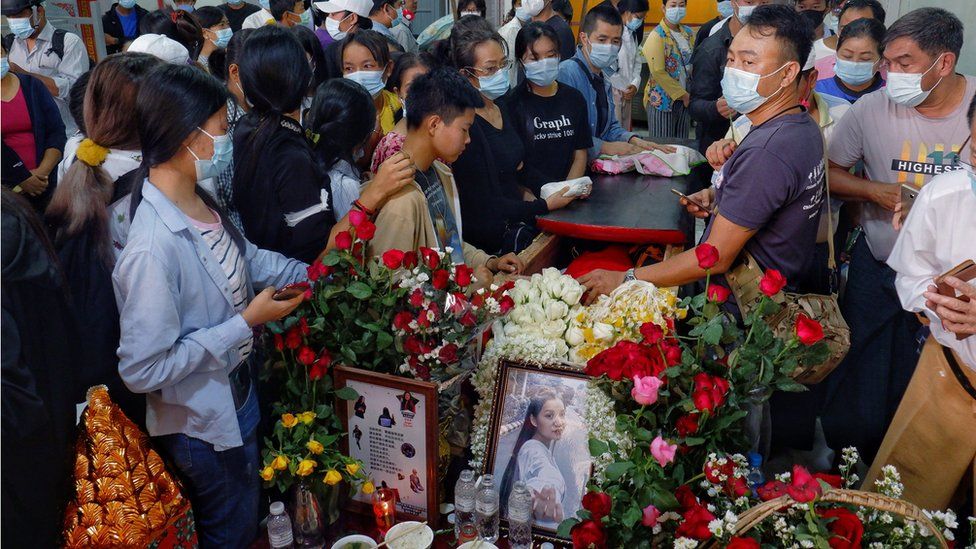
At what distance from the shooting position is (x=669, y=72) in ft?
22.3

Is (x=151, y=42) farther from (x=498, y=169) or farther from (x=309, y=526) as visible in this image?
(x=309, y=526)

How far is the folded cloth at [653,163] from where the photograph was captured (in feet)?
12.0

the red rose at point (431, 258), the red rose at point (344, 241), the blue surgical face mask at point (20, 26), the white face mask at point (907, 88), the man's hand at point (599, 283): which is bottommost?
the man's hand at point (599, 283)

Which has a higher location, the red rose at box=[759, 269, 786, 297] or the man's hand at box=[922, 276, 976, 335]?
the red rose at box=[759, 269, 786, 297]

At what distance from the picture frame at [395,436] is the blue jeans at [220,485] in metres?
0.26

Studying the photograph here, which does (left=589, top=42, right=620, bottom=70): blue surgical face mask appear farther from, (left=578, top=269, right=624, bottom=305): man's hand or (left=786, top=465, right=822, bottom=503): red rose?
(left=786, top=465, right=822, bottom=503): red rose

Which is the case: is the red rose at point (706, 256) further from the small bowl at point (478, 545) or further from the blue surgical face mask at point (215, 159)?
the blue surgical face mask at point (215, 159)

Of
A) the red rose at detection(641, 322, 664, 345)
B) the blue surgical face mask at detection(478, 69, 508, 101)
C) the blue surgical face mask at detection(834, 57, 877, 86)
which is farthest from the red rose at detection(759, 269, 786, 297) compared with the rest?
the blue surgical face mask at detection(834, 57, 877, 86)

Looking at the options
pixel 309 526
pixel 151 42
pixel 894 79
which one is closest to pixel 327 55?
pixel 151 42

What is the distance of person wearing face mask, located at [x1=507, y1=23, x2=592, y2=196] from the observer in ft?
11.3

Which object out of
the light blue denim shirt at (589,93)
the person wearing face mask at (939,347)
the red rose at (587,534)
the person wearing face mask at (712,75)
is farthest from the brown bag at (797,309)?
the person wearing face mask at (712,75)

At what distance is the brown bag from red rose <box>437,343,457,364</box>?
87 cm

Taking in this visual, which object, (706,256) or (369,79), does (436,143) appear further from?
(369,79)

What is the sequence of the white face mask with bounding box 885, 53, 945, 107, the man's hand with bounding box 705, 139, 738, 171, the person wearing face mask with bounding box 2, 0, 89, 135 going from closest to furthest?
1. the white face mask with bounding box 885, 53, 945, 107
2. the man's hand with bounding box 705, 139, 738, 171
3. the person wearing face mask with bounding box 2, 0, 89, 135
